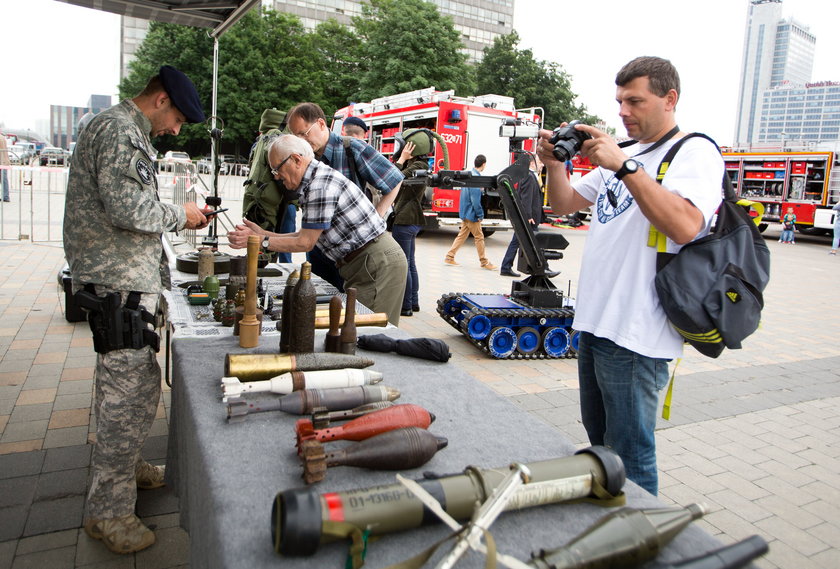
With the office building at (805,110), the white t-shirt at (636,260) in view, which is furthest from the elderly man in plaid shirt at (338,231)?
the office building at (805,110)

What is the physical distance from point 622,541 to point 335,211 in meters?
2.54

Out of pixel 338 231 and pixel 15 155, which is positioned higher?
pixel 15 155

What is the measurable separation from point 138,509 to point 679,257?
272cm

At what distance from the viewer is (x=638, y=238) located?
82.1 inches

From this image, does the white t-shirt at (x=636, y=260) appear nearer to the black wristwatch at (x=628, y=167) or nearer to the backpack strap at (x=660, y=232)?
the backpack strap at (x=660, y=232)

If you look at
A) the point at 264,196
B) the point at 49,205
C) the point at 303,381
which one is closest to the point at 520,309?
the point at 264,196

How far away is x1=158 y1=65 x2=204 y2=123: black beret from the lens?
254 centimetres

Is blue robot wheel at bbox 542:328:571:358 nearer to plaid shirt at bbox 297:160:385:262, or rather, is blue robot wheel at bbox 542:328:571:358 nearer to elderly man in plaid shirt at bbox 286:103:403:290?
elderly man in plaid shirt at bbox 286:103:403:290

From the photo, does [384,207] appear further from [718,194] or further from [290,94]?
[290,94]

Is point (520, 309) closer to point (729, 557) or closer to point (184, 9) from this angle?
point (184, 9)

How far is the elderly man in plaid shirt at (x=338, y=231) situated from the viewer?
319 centimetres

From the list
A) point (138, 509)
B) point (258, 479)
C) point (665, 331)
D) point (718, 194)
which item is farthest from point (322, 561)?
point (138, 509)

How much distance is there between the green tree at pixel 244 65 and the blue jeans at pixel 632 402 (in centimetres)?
4419

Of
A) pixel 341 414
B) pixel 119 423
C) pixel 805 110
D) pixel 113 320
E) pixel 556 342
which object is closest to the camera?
pixel 341 414
